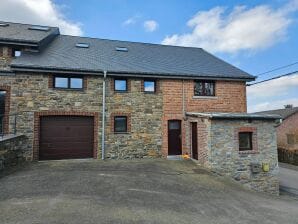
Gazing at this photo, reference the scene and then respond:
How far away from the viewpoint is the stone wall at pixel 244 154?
10.8 metres

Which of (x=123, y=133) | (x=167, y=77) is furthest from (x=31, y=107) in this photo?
(x=167, y=77)

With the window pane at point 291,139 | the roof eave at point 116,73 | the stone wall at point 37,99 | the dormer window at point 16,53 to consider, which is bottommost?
the window pane at point 291,139

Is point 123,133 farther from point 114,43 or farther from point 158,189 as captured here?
point 114,43

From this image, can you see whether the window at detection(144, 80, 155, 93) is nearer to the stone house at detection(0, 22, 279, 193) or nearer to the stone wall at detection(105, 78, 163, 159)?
the stone house at detection(0, 22, 279, 193)

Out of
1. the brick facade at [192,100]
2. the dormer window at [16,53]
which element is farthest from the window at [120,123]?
the dormer window at [16,53]

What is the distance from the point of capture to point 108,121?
12430 mm

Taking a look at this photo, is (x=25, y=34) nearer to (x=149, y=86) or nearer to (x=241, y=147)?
(x=149, y=86)

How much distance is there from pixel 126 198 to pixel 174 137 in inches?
286

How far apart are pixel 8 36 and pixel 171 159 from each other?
35.4 feet

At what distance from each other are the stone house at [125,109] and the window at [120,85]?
55 mm

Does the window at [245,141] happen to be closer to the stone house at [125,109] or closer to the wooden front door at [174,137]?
the stone house at [125,109]

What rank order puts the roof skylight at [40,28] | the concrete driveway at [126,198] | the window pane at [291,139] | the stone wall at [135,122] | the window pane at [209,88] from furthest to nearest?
the window pane at [291,139] → the roof skylight at [40,28] → the window pane at [209,88] → the stone wall at [135,122] → the concrete driveway at [126,198]

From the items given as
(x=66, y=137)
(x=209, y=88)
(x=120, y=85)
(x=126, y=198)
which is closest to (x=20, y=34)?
(x=120, y=85)

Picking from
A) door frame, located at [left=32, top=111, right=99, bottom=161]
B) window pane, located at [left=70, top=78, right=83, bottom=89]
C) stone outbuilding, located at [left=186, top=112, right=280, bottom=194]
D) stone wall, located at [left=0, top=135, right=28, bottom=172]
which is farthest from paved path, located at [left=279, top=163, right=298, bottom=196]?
stone wall, located at [left=0, top=135, right=28, bottom=172]
